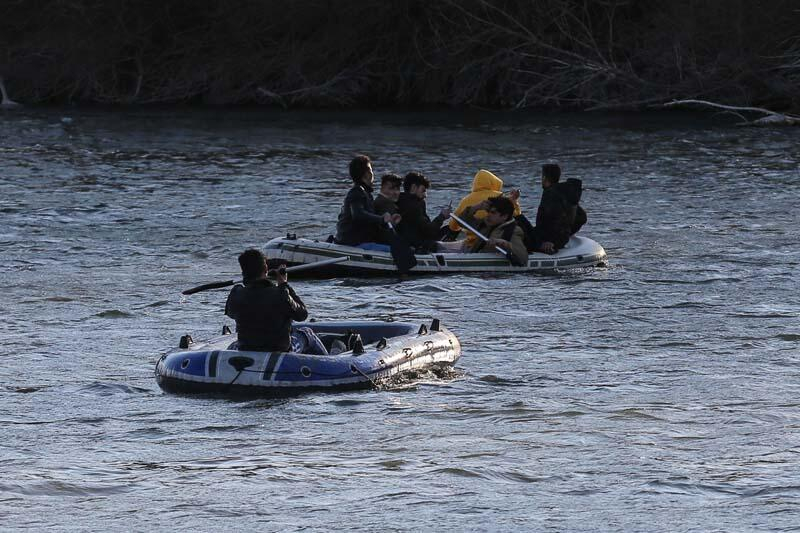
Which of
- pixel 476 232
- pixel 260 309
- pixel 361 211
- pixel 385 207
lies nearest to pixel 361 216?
pixel 361 211

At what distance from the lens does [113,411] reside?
35.4 ft

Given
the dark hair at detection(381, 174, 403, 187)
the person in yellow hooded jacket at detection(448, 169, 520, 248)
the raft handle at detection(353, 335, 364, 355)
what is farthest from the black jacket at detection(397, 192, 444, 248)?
the raft handle at detection(353, 335, 364, 355)

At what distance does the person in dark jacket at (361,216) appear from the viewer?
15.6 m

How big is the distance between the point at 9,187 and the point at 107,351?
45.3 ft

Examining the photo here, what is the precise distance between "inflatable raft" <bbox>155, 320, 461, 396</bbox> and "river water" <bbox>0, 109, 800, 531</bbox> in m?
0.11

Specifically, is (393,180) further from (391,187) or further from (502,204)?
(502,204)

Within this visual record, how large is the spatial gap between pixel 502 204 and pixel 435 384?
16.5 feet

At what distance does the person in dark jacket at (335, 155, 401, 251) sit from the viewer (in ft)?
51.1

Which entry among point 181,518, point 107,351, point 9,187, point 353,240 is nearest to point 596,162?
point 9,187

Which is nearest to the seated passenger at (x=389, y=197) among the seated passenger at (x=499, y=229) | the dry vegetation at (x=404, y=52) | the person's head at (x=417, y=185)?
the person's head at (x=417, y=185)

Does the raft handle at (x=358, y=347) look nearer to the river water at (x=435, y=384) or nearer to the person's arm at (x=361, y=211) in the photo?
the river water at (x=435, y=384)

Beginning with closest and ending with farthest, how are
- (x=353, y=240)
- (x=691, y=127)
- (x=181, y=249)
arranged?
(x=353, y=240) → (x=181, y=249) → (x=691, y=127)

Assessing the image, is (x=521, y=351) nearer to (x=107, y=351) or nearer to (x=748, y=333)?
(x=748, y=333)

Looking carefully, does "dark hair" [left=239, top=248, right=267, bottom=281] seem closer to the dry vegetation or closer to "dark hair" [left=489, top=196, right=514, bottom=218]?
"dark hair" [left=489, top=196, right=514, bottom=218]
